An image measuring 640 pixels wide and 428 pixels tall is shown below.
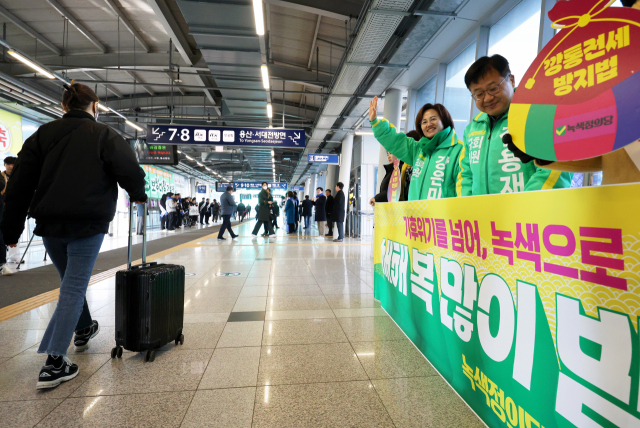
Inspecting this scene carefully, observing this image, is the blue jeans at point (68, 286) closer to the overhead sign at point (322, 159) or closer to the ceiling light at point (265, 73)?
the ceiling light at point (265, 73)

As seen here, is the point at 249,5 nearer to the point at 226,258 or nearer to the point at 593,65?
the point at 226,258

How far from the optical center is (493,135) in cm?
179

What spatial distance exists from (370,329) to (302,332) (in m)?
0.51

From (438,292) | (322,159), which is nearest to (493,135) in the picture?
(438,292)

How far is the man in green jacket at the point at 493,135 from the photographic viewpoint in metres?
1.67

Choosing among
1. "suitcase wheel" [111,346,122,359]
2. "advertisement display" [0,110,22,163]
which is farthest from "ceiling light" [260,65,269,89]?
"advertisement display" [0,110,22,163]

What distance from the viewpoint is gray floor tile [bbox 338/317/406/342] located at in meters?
2.41

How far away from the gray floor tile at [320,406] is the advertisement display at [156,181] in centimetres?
2002

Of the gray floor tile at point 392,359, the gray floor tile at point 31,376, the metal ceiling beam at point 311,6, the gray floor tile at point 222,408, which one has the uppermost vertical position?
the metal ceiling beam at point 311,6

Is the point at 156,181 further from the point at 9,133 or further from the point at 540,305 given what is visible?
the point at 540,305

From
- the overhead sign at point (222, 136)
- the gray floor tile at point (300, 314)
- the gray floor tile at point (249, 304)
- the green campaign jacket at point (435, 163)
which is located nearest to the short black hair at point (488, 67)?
the green campaign jacket at point (435, 163)

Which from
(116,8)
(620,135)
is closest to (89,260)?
(620,135)

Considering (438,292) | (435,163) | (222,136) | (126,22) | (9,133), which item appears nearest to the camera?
(438,292)

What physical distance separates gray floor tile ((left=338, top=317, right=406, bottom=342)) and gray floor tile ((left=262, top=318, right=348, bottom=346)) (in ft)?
0.22
